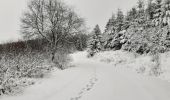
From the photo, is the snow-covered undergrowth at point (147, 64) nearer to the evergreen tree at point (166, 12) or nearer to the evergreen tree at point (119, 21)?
the evergreen tree at point (166, 12)

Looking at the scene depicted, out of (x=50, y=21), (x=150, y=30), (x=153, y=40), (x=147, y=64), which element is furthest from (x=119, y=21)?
(x=147, y=64)

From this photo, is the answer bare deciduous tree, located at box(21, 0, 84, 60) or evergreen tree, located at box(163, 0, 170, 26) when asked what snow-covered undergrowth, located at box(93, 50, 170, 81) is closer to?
evergreen tree, located at box(163, 0, 170, 26)

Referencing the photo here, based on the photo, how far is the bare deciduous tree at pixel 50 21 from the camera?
2177 centimetres

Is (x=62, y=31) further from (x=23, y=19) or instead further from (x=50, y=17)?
(x=23, y=19)

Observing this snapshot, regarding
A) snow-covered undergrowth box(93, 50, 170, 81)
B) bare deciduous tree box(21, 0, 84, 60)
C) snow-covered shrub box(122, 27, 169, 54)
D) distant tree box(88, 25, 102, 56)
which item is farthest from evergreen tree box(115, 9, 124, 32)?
bare deciduous tree box(21, 0, 84, 60)

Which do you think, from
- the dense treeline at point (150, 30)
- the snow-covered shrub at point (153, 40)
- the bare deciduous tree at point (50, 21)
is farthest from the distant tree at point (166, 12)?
the bare deciduous tree at point (50, 21)

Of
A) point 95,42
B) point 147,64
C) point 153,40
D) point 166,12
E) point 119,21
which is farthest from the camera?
point 95,42

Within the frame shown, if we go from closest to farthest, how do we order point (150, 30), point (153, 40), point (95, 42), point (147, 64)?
point (147, 64)
point (153, 40)
point (150, 30)
point (95, 42)

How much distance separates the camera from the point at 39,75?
10.5 metres

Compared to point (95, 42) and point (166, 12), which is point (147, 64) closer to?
point (166, 12)

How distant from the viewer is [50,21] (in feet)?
74.0

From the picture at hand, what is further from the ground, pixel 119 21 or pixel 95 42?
pixel 119 21

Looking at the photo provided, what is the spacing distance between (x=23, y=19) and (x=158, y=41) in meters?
16.8

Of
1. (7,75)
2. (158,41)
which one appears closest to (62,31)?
(158,41)
